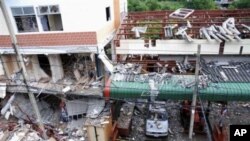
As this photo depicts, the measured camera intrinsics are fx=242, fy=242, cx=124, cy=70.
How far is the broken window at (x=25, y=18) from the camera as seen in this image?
50.6ft

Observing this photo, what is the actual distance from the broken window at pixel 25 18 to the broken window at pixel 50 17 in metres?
0.54

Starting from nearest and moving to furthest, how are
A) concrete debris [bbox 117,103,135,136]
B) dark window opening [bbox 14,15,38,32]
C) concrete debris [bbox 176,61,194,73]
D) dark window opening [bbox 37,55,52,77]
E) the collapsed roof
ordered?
dark window opening [bbox 14,15,38,32] → concrete debris [bbox 117,103,135,136] → concrete debris [bbox 176,61,194,73] → the collapsed roof → dark window opening [bbox 37,55,52,77]

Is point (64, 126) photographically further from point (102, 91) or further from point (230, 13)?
point (230, 13)

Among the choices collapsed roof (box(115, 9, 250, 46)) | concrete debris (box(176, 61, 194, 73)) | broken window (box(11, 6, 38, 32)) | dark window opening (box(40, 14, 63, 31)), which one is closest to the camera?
broken window (box(11, 6, 38, 32))

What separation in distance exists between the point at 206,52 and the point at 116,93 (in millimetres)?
7305

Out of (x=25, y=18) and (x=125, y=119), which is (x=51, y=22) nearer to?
(x=25, y=18)

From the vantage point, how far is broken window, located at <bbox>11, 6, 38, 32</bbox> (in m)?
15.4

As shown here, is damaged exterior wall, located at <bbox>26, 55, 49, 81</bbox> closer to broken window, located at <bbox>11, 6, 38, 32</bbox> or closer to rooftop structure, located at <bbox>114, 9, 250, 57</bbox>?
broken window, located at <bbox>11, 6, 38, 32</bbox>

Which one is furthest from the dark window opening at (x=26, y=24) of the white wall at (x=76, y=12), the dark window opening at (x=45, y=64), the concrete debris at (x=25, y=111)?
the concrete debris at (x=25, y=111)

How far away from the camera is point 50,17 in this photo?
55.5 ft

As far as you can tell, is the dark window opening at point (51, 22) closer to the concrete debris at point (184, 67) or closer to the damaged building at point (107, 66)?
the damaged building at point (107, 66)

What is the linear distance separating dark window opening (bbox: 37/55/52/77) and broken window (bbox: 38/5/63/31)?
8.61 ft

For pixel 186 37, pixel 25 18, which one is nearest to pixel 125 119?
pixel 186 37

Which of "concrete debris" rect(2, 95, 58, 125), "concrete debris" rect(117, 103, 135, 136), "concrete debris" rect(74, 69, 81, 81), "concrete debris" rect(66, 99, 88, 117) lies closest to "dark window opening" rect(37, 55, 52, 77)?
"concrete debris" rect(74, 69, 81, 81)
